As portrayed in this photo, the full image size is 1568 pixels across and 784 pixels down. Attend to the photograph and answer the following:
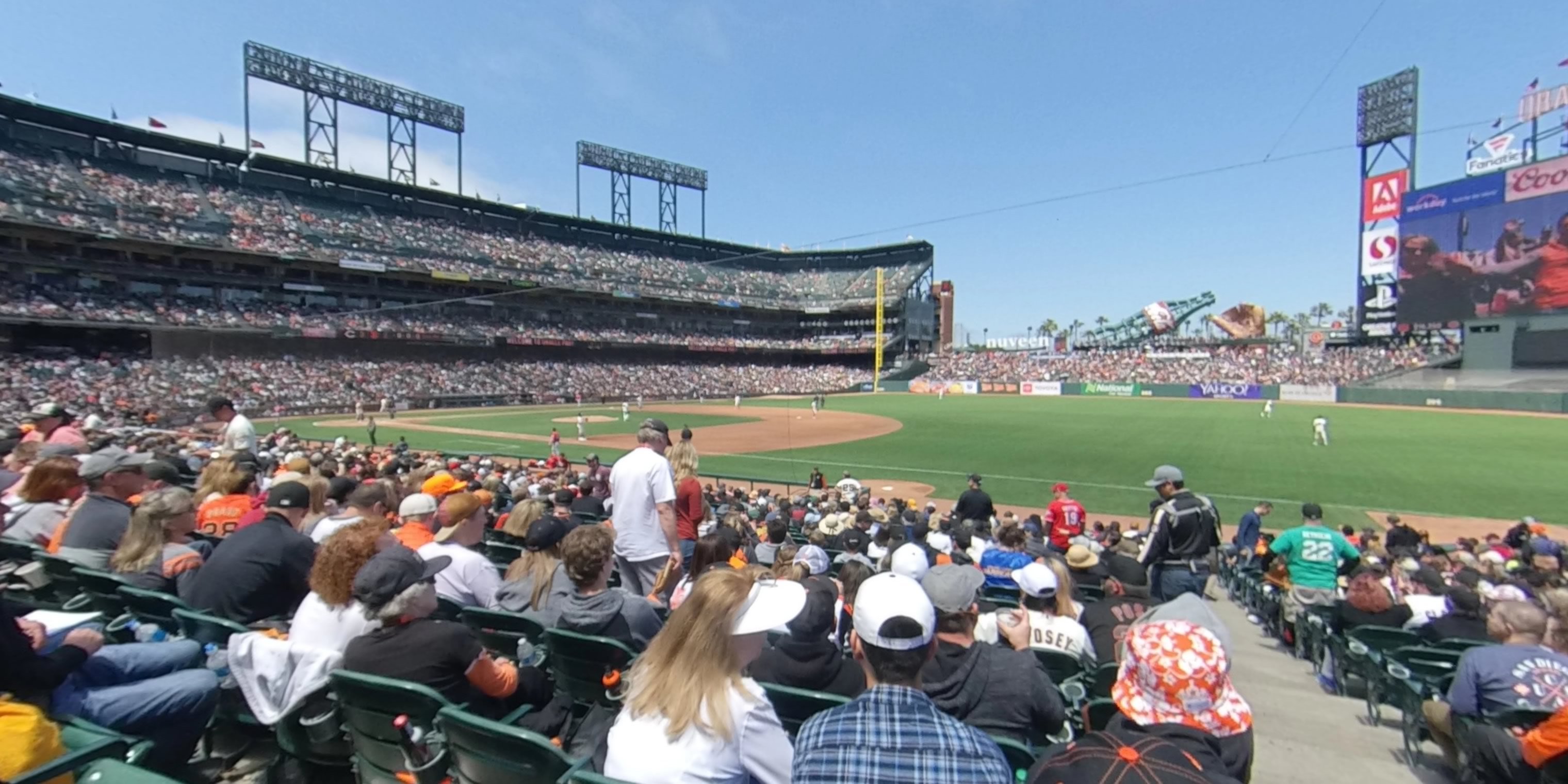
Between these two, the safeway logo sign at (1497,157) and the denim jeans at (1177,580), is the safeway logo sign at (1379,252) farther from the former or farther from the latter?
the denim jeans at (1177,580)

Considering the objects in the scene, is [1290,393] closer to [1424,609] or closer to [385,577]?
[1424,609]

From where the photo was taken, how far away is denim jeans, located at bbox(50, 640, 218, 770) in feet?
10.4

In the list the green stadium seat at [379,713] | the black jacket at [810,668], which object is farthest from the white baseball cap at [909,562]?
the green stadium seat at [379,713]

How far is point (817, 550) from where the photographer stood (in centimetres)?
665

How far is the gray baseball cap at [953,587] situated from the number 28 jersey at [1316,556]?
263 inches

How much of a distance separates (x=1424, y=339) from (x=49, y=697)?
270ft

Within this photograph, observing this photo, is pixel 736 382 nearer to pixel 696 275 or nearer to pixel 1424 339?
pixel 696 275

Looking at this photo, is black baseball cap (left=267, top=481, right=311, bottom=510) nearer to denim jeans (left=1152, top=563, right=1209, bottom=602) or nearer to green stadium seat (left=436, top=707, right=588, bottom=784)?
green stadium seat (left=436, top=707, right=588, bottom=784)

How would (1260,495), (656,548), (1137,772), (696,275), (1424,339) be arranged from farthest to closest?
1. (696,275)
2. (1424,339)
3. (1260,495)
4. (656,548)
5. (1137,772)

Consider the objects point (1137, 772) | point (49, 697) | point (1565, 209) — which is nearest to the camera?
point (1137, 772)

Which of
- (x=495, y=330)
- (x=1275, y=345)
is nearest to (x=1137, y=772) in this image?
(x=495, y=330)

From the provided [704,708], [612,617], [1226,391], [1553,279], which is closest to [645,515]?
[612,617]

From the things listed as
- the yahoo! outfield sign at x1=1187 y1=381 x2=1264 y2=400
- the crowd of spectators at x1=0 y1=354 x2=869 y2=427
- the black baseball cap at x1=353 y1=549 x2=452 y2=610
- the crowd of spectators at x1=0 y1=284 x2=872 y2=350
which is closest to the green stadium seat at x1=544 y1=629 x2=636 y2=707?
the black baseball cap at x1=353 y1=549 x2=452 y2=610

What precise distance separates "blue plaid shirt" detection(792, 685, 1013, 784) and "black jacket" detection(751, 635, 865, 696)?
139cm
